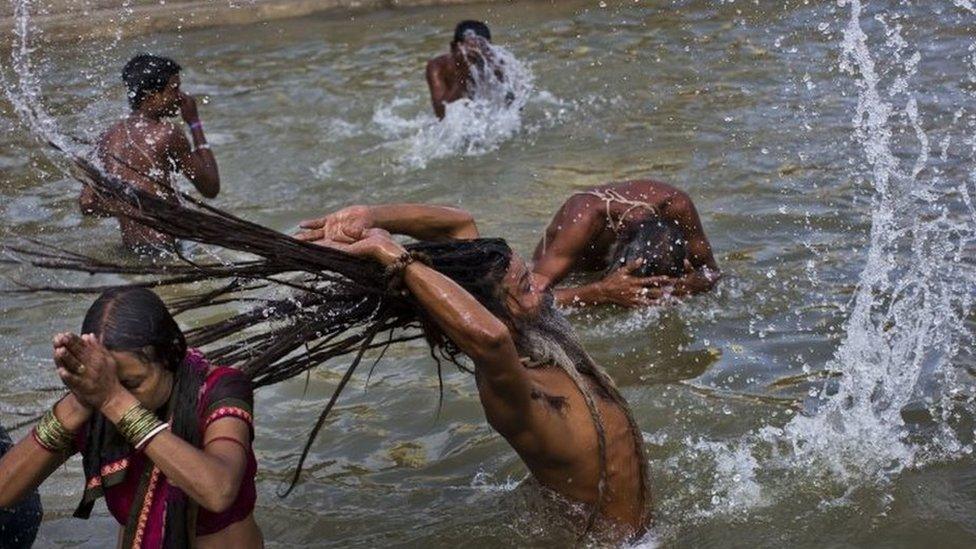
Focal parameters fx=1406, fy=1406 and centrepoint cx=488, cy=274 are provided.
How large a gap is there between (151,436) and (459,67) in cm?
771

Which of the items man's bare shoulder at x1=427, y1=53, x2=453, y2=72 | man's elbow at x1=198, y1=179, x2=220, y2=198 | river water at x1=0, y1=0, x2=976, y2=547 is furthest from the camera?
man's bare shoulder at x1=427, y1=53, x2=453, y2=72

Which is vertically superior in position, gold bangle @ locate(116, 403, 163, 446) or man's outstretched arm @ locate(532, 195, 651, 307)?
gold bangle @ locate(116, 403, 163, 446)

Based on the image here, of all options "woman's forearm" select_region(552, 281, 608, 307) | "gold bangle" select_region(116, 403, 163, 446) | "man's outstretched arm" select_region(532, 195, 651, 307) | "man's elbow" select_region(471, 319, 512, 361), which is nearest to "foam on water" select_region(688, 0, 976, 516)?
"man's outstretched arm" select_region(532, 195, 651, 307)

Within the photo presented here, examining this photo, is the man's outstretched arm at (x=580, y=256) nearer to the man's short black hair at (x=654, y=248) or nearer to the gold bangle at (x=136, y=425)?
the man's short black hair at (x=654, y=248)

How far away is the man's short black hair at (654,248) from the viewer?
657 cm

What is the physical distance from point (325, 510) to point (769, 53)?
7384mm

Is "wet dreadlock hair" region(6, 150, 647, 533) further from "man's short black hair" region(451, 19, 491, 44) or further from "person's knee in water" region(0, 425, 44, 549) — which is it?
"man's short black hair" region(451, 19, 491, 44)

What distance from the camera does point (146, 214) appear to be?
3553mm

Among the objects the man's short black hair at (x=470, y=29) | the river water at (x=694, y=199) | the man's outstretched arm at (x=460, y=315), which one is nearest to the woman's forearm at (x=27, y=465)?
the man's outstretched arm at (x=460, y=315)

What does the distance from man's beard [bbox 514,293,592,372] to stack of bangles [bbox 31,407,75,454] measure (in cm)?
128

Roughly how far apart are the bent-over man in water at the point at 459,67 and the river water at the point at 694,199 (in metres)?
0.26

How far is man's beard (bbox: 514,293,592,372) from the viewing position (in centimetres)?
405

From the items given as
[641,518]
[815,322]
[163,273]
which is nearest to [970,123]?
[815,322]

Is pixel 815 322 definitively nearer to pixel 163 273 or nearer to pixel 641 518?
pixel 641 518
